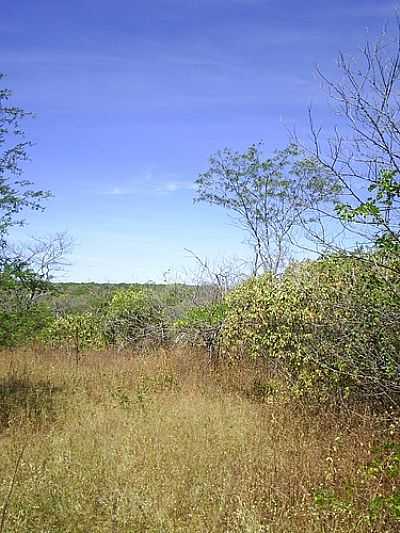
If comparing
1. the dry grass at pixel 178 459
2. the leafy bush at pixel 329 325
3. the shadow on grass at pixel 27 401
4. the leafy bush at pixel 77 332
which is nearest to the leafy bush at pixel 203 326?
the leafy bush at pixel 329 325

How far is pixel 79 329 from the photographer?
14875 millimetres

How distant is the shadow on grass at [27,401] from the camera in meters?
6.66

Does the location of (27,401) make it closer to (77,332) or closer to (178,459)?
(178,459)

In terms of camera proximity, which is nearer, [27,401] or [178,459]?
[178,459]

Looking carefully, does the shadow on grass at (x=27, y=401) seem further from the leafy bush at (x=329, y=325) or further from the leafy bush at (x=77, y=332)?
the leafy bush at (x=77, y=332)

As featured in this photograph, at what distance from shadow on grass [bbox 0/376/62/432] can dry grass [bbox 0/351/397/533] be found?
22mm

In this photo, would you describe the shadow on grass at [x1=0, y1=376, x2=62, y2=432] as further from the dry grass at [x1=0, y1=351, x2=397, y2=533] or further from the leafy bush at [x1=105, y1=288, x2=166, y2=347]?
the leafy bush at [x1=105, y1=288, x2=166, y2=347]

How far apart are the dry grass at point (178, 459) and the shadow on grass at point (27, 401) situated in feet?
0.07

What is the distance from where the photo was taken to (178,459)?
5133mm

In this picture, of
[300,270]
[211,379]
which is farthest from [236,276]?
[300,270]

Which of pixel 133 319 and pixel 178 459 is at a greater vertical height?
pixel 133 319

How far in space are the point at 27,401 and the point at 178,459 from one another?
10.2 feet

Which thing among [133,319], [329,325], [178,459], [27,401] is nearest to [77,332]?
[133,319]

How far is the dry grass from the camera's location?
13.2ft
